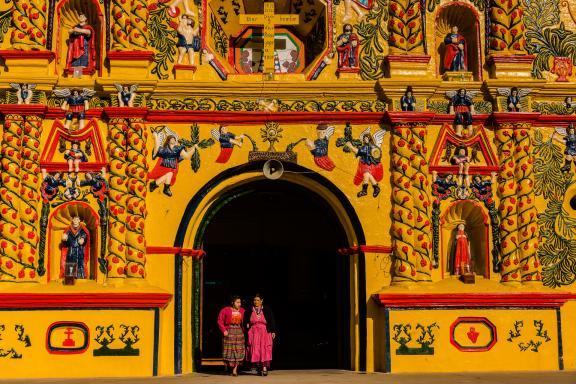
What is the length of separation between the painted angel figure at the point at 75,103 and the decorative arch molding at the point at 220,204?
2738 millimetres

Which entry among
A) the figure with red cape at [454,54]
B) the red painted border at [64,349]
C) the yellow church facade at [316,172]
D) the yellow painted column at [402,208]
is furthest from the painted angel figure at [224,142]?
the figure with red cape at [454,54]

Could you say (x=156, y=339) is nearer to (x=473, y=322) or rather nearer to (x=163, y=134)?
(x=163, y=134)

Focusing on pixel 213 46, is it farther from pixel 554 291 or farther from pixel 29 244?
pixel 554 291

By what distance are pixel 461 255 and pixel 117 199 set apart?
6770mm

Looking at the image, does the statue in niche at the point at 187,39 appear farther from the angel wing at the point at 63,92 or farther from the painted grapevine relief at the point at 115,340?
the painted grapevine relief at the point at 115,340

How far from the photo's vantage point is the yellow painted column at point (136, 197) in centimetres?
1688

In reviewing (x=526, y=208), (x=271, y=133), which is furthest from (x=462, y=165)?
(x=271, y=133)

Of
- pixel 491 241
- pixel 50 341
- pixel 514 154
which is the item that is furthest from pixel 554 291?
pixel 50 341

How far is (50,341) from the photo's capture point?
16391mm

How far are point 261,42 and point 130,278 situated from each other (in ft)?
19.5

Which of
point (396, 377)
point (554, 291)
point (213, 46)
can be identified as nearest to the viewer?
point (396, 377)

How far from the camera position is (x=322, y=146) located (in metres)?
17.6

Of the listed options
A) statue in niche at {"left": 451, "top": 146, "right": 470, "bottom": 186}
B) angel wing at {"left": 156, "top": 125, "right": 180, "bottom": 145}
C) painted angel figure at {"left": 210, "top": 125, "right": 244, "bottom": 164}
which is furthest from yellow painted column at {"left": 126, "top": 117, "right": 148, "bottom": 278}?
statue in niche at {"left": 451, "top": 146, "right": 470, "bottom": 186}

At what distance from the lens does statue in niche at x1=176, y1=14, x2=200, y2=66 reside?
17.8 m
